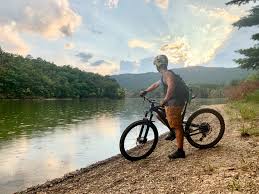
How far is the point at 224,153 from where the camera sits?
1116 cm

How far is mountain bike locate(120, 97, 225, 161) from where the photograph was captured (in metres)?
11.9

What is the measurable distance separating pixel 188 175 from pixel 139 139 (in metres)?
3.17

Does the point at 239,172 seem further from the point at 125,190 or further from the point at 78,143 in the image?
the point at 78,143

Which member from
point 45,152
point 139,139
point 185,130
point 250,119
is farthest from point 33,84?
point 185,130

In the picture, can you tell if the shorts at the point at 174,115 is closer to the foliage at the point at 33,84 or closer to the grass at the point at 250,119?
the grass at the point at 250,119

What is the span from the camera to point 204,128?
39.2ft

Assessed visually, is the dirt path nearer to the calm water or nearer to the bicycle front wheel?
the bicycle front wheel

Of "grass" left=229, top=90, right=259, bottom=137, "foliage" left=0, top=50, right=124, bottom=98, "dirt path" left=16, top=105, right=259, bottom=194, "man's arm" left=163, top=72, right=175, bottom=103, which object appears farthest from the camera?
"foliage" left=0, top=50, right=124, bottom=98

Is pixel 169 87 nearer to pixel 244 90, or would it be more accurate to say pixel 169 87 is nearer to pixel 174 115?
pixel 174 115

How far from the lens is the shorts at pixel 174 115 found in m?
11.5

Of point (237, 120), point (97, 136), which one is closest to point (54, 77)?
point (97, 136)

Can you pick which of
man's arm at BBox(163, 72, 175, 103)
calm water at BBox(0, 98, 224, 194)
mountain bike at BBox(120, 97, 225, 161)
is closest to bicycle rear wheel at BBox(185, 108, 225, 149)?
mountain bike at BBox(120, 97, 225, 161)

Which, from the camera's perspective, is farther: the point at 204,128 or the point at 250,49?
the point at 250,49

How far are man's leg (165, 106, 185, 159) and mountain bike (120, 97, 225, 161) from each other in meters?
0.27
